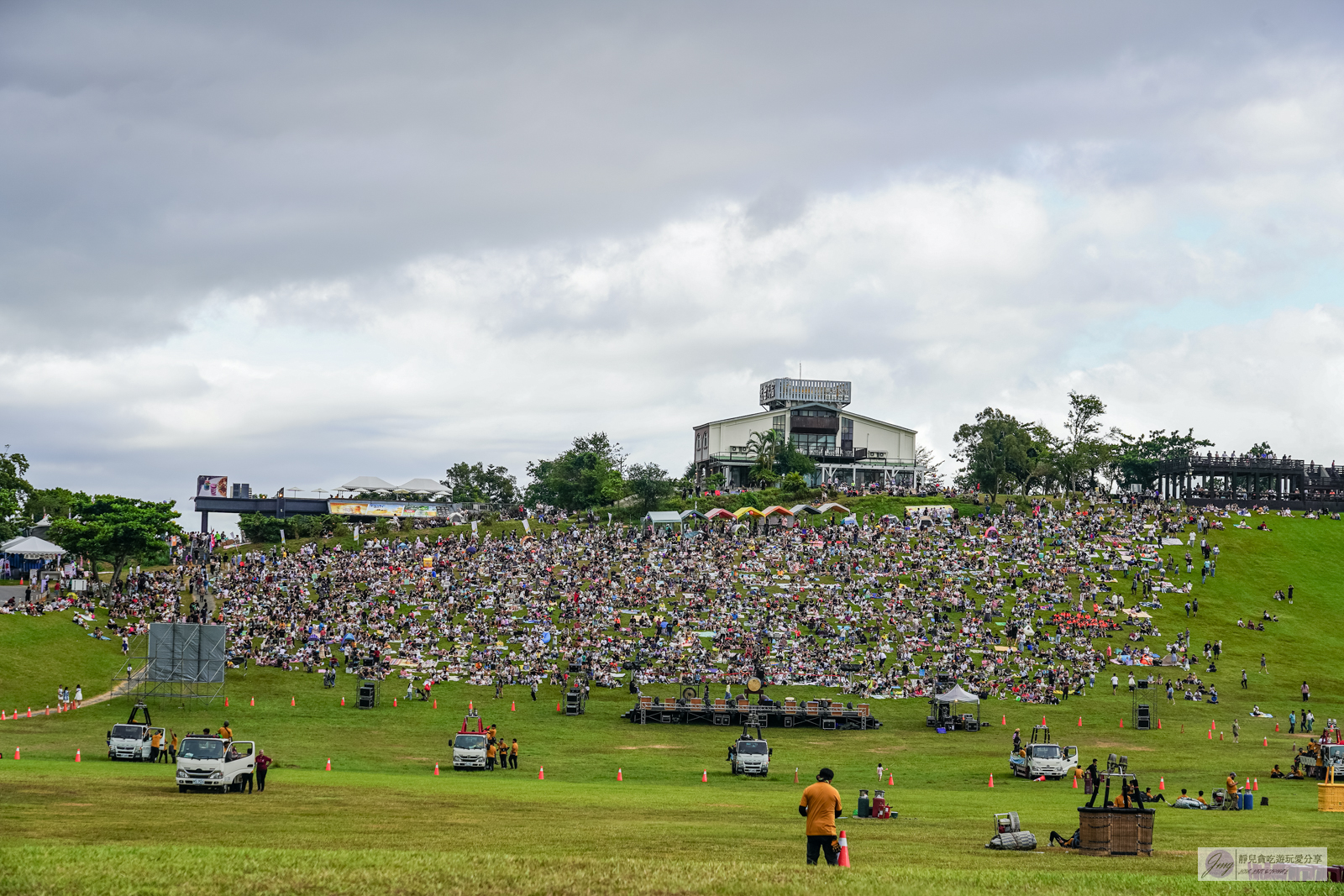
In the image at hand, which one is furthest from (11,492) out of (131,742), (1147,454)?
(1147,454)

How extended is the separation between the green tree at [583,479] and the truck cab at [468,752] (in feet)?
263

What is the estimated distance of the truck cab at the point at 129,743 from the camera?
4253 centimetres

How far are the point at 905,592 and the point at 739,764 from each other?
3675 cm

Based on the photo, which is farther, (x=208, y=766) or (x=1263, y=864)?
(x=208, y=766)

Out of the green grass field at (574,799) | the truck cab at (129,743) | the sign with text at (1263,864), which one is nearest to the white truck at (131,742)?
the truck cab at (129,743)

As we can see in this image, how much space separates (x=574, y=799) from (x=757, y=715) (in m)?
25.1

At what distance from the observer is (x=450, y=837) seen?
25.5 m

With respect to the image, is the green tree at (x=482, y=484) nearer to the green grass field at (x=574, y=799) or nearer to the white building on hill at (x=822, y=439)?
the white building on hill at (x=822, y=439)

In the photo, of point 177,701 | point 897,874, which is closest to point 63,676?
point 177,701

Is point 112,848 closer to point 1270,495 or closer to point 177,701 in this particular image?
point 177,701

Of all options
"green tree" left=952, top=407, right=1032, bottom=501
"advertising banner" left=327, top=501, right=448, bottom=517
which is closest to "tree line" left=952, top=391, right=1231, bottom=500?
"green tree" left=952, top=407, right=1032, bottom=501

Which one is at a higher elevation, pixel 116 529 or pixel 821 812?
pixel 116 529

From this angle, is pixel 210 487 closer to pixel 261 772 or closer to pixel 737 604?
pixel 737 604

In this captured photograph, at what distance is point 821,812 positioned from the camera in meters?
19.2
